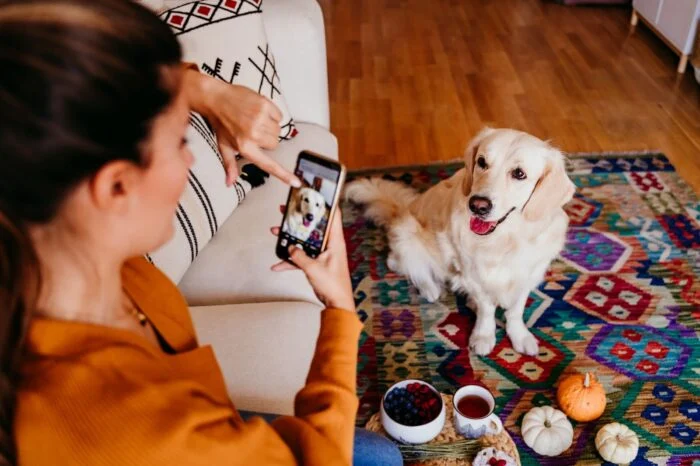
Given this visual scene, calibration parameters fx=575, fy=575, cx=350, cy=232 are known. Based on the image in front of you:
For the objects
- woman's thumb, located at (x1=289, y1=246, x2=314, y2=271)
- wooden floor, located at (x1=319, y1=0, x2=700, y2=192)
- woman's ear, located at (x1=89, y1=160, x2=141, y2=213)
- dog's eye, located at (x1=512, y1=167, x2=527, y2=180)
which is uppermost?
woman's ear, located at (x1=89, y1=160, x2=141, y2=213)

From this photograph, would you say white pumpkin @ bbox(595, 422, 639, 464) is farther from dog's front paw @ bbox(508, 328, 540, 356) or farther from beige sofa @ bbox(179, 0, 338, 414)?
beige sofa @ bbox(179, 0, 338, 414)

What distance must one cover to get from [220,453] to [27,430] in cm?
20

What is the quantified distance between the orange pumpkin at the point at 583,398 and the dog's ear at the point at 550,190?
0.49 meters

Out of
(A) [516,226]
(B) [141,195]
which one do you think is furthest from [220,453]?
(A) [516,226]

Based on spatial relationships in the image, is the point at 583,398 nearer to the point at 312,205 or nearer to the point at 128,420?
the point at 312,205

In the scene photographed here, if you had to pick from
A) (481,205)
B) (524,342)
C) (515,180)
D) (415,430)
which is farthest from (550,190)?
(415,430)

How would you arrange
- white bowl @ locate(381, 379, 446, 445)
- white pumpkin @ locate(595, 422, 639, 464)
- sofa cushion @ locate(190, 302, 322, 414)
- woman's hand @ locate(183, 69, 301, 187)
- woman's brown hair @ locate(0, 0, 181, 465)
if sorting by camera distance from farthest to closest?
1. white pumpkin @ locate(595, 422, 639, 464)
2. white bowl @ locate(381, 379, 446, 445)
3. sofa cushion @ locate(190, 302, 322, 414)
4. woman's hand @ locate(183, 69, 301, 187)
5. woman's brown hair @ locate(0, 0, 181, 465)

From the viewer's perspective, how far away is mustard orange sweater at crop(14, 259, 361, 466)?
1.94ft

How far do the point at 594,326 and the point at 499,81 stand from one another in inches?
77.7

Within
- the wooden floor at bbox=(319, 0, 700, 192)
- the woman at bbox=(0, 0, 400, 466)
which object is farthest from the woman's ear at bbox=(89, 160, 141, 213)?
the wooden floor at bbox=(319, 0, 700, 192)

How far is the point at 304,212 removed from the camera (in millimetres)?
991

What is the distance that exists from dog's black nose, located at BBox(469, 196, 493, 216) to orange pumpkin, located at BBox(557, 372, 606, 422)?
54 cm

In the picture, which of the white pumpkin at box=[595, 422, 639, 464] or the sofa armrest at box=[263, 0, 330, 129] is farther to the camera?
the sofa armrest at box=[263, 0, 330, 129]

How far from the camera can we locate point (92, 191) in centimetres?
58
